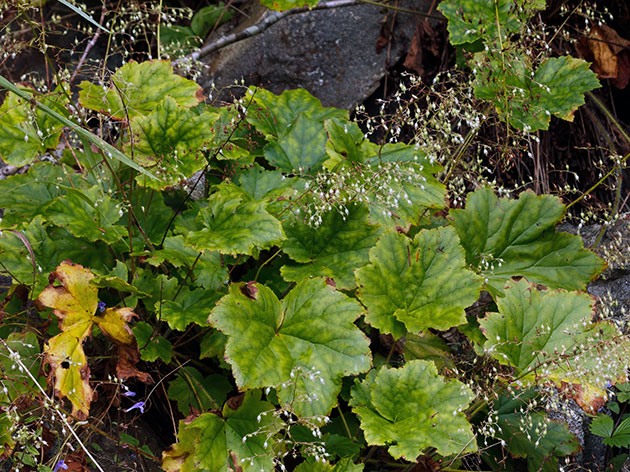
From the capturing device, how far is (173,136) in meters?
2.17

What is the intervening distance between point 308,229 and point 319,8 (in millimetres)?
1848

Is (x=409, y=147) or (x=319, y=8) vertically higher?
(x=319, y=8)

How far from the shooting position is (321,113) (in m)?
2.64

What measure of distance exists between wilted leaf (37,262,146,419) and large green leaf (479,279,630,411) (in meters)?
1.19

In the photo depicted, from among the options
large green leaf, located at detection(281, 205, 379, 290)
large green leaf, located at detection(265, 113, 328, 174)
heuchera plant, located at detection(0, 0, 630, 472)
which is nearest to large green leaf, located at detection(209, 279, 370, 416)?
heuchera plant, located at detection(0, 0, 630, 472)

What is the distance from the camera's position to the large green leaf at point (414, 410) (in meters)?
1.68

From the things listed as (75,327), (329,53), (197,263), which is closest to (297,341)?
(197,263)

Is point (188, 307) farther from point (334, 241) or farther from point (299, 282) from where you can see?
point (334, 241)

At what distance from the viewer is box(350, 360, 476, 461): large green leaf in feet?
5.52

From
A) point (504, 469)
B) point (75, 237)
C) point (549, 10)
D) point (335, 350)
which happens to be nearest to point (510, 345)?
point (504, 469)

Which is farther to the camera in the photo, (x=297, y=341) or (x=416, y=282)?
(x=416, y=282)

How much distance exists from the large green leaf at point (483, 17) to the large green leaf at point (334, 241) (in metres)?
1.11

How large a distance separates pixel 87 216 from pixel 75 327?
49cm

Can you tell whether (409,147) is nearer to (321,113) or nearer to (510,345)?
(321,113)
